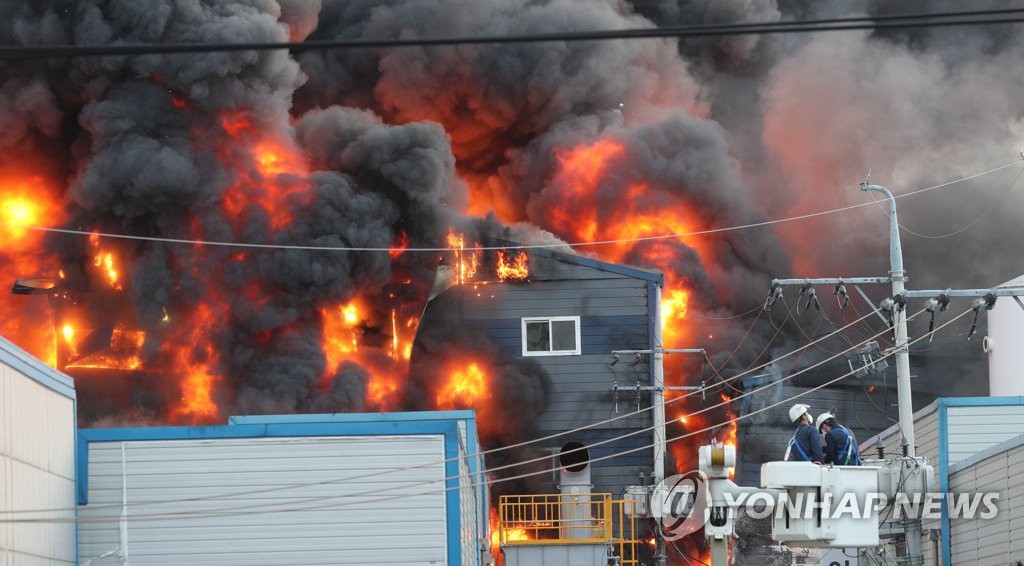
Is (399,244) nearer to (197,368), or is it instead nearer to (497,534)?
(197,368)

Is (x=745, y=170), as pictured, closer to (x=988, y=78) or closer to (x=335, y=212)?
(x=988, y=78)

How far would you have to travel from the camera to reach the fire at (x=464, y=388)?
3794 cm

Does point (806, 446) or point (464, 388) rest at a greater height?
point (464, 388)

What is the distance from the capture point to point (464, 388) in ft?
125

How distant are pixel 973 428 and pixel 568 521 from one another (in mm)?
11549

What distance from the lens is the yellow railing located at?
31875mm

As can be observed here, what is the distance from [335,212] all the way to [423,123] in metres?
4.09

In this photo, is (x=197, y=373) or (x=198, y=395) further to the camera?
(x=197, y=373)

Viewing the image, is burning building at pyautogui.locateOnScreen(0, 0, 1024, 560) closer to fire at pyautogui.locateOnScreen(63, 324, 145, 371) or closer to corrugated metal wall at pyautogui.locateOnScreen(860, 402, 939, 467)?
fire at pyautogui.locateOnScreen(63, 324, 145, 371)

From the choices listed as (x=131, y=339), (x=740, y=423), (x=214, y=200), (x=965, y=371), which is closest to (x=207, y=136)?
(x=214, y=200)

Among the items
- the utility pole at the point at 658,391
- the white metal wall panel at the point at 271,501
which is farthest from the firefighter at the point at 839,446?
the utility pole at the point at 658,391

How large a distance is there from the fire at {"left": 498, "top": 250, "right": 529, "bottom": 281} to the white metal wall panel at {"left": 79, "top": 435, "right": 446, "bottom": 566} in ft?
54.4

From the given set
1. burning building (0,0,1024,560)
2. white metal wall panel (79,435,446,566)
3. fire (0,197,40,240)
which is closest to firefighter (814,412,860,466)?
white metal wall panel (79,435,446,566)

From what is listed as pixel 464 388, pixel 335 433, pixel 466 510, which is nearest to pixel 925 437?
pixel 466 510
